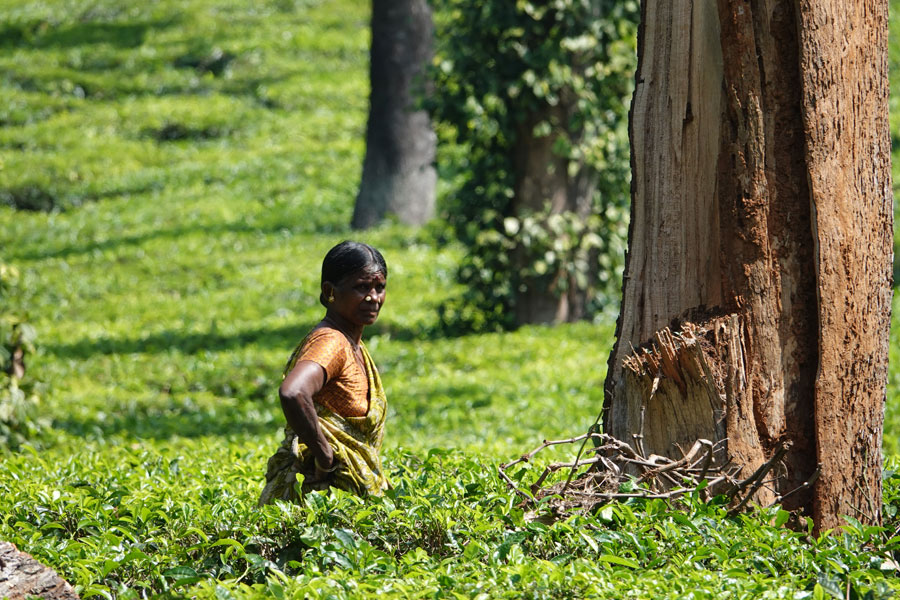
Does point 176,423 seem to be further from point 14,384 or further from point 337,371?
point 337,371

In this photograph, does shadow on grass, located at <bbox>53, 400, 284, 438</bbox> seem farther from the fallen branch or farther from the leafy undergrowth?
the fallen branch

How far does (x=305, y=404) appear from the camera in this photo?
13.1 feet

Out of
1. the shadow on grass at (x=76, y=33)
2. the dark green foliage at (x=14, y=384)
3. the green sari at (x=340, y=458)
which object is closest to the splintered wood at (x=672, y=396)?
the green sari at (x=340, y=458)

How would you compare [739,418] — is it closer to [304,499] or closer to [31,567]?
[304,499]

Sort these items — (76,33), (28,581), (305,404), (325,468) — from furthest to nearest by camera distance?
(76,33) < (325,468) < (305,404) < (28,581)

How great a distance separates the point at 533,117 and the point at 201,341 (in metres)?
4.40

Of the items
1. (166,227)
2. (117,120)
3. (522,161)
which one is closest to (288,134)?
(117,120)

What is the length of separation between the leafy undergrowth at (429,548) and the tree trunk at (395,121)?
1232 centimetres

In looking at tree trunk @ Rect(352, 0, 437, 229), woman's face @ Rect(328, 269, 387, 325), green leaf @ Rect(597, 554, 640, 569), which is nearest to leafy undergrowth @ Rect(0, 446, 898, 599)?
green leaf @ Rect(597, 554, 640, 569)

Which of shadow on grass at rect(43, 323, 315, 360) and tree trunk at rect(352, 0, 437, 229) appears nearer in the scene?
shadow on grass at rect(43, 323, 315, 360)

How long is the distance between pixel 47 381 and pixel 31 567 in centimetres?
665

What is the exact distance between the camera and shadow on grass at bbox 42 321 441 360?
37.1ft

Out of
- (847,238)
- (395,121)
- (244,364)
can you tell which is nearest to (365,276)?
(847,238)

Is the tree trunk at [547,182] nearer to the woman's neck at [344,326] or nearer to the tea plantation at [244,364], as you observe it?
the tea plantation at [244,364]
